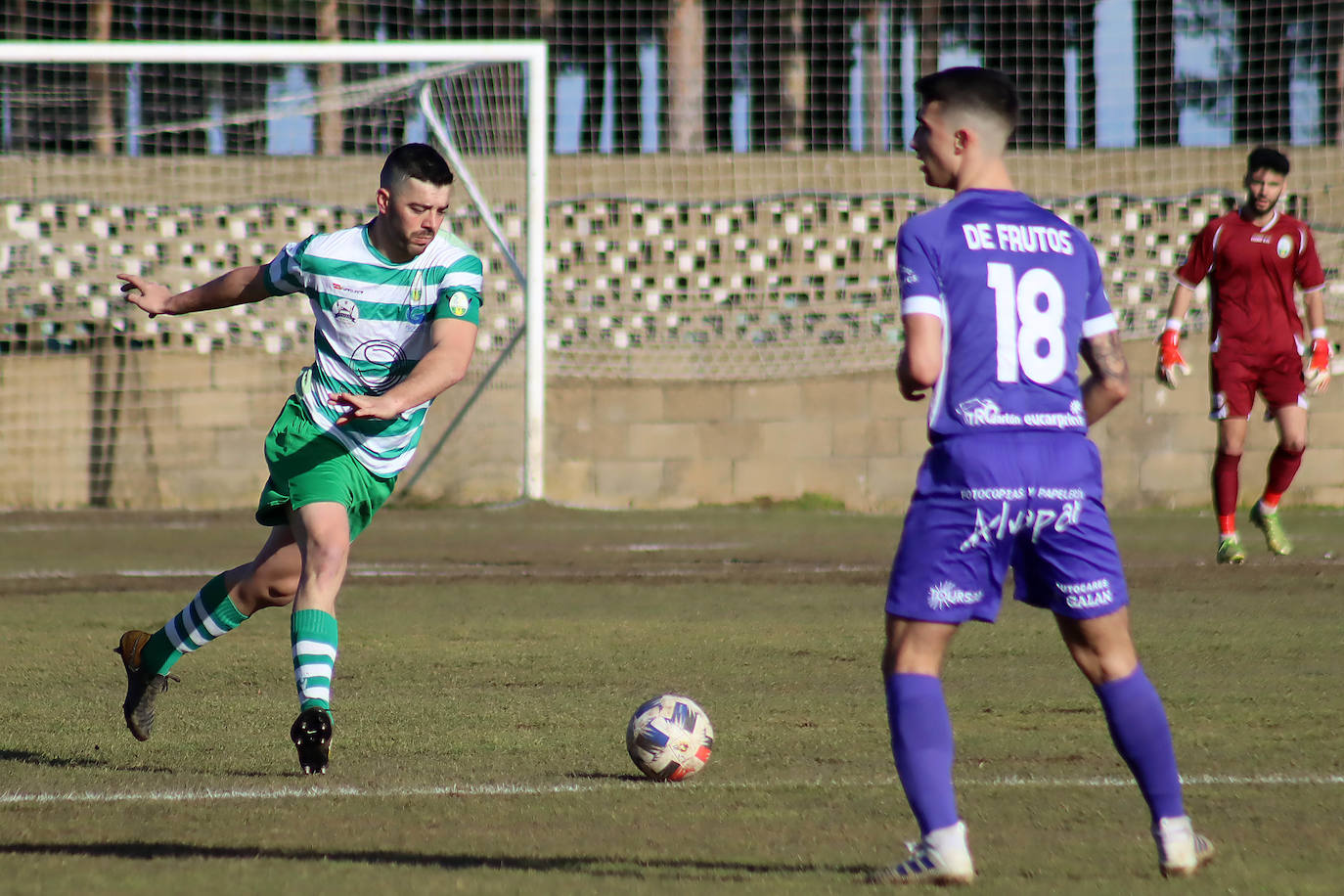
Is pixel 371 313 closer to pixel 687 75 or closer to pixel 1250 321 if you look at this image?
pixel 1250 321

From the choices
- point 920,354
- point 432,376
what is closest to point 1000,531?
point 920,354

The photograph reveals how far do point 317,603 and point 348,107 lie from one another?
1153cm

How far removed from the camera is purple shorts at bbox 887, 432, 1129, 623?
140 inches

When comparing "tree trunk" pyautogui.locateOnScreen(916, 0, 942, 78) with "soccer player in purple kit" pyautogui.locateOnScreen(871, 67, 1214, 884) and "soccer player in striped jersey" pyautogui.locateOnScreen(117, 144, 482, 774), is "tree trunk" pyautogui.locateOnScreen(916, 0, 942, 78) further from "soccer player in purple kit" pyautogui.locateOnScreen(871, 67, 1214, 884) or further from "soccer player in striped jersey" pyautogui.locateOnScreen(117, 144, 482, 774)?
"soccer player in purple kit" pyautogui.locateOnScreen(871, 67, 1214, 884)

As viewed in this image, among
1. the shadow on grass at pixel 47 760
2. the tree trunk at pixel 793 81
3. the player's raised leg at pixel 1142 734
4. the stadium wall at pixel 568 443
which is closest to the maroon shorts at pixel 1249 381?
the stadium wall at pixel 568 443

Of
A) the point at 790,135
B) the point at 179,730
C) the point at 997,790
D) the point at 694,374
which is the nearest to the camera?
the point at 997,790

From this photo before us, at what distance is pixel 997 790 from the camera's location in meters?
4.54

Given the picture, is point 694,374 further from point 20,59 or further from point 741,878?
point 741,878

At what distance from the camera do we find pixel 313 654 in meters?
4.96

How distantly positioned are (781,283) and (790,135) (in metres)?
3.51

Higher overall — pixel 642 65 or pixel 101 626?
pixel 642 65

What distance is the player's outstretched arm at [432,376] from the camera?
480cm

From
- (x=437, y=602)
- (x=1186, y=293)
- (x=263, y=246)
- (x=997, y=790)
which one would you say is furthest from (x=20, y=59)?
(x=997, y=790)

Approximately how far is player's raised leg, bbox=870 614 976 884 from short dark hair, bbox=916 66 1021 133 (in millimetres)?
1073
